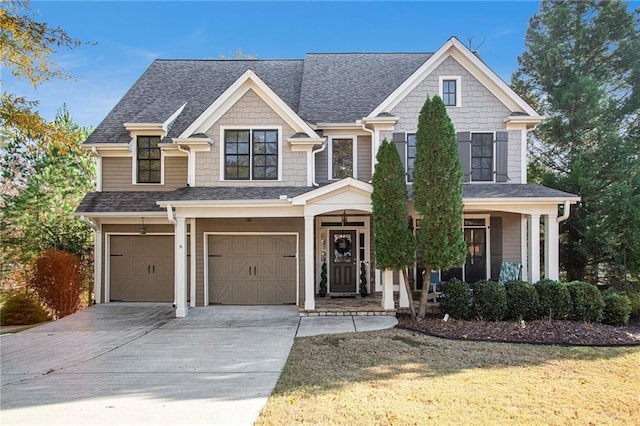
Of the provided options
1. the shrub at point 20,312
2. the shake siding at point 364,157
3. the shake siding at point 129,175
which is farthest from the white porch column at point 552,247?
the shrub at point 20,312

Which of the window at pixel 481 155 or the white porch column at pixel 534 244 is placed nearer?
the white porch column at pixel 534 244

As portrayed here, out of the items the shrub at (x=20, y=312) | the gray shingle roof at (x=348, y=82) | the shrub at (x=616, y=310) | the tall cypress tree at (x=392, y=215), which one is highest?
the gray shingle roof at (x=348, y=82)

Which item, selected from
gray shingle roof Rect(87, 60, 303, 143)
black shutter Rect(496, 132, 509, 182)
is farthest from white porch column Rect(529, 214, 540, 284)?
gray shingle roof Rect(87, 60, 303, 143)

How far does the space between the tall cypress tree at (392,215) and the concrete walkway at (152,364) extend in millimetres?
1539

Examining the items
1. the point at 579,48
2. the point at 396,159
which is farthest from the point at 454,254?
the point at 579,48

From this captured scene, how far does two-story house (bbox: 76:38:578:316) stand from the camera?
11.7 m

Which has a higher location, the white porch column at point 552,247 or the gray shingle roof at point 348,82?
the gray shingle roof at point 348,82

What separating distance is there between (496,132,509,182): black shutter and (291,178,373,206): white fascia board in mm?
4211

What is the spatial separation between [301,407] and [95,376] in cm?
360

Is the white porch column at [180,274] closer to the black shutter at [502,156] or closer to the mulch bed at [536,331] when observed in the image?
the mulch bed at [536,331]

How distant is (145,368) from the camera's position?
281 inches

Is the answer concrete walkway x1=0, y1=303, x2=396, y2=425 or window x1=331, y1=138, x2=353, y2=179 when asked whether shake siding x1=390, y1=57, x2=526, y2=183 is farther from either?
concrete walkway x1=0, y1=303, x2=396, y2=425

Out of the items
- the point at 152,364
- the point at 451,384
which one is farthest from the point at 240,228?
the point at 451,384

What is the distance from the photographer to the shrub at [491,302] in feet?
33.7
